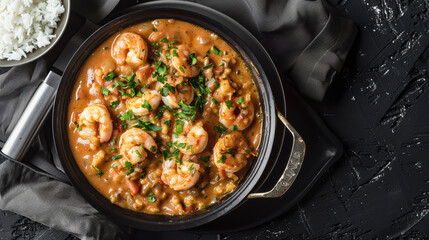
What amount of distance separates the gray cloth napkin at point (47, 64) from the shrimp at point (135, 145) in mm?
725

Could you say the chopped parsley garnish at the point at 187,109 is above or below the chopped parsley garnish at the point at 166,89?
below

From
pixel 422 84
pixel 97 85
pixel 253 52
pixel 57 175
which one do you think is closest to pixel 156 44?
pixel 97 85

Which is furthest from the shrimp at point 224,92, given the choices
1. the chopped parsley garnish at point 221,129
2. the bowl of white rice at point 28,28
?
the bowl of white rice at point 28,28

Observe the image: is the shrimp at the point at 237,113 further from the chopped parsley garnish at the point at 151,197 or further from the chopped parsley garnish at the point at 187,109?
the chopped parsley garnish at the point at 151,197

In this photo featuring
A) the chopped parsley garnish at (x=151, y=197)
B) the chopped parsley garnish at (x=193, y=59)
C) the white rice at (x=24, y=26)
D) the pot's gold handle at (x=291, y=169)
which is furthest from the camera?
the white rice at (x=24, y=26)

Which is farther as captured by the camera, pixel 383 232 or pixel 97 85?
pixel 383 232

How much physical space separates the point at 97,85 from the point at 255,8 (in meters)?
1.29

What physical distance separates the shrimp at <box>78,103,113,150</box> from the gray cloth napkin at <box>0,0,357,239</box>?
531 millimetres

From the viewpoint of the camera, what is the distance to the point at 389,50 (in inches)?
135

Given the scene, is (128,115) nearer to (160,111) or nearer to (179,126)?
(160,111)

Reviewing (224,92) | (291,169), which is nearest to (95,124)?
(224,92)

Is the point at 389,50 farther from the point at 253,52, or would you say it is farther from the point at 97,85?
the point at 97,85

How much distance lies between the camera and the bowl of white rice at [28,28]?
3.23m

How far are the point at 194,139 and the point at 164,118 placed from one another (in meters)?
0.31
